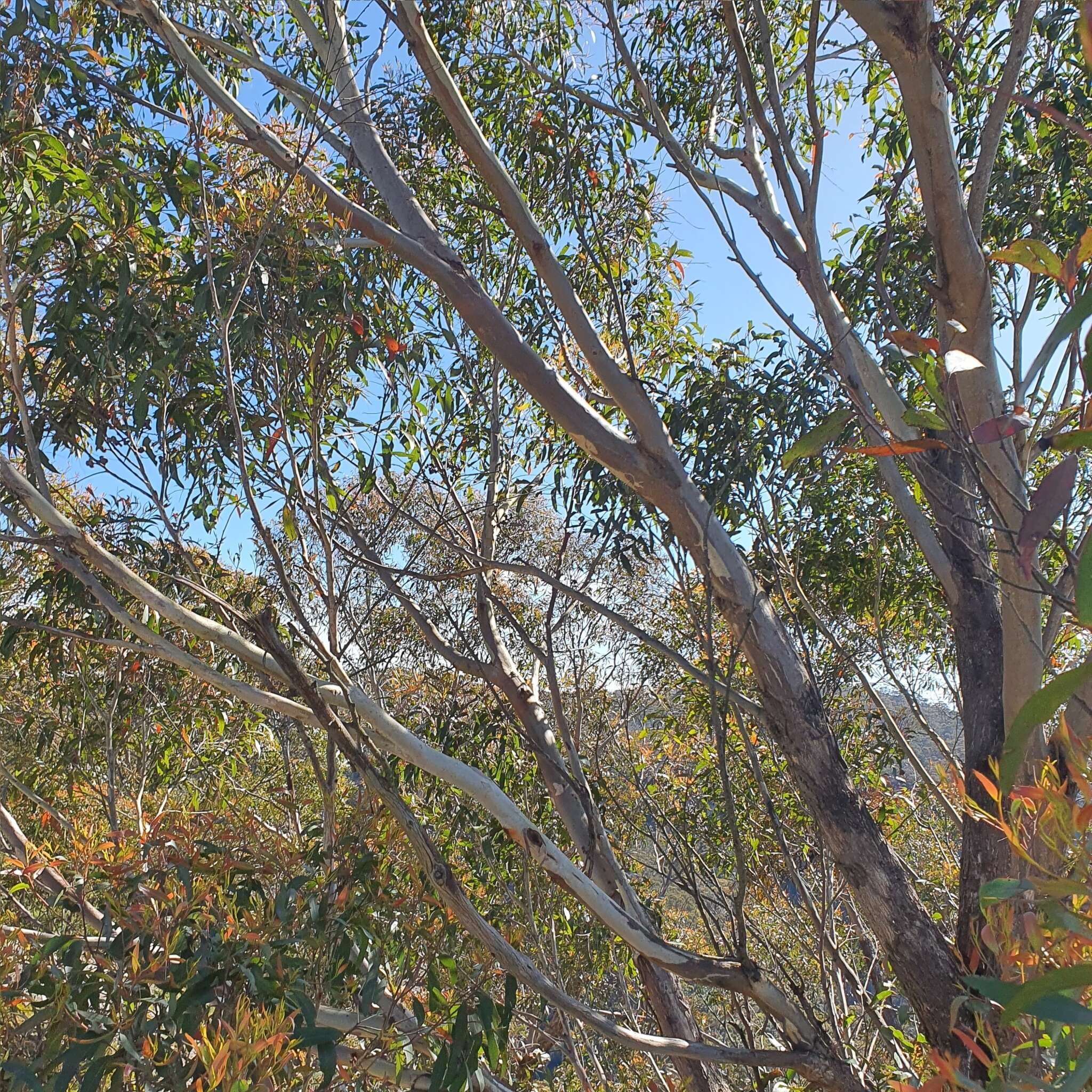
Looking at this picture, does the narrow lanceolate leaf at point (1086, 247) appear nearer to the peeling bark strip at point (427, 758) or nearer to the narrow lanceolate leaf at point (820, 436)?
the narrow lanceolate leaf at point (820, 436)

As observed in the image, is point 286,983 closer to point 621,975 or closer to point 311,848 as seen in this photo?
point 311,848

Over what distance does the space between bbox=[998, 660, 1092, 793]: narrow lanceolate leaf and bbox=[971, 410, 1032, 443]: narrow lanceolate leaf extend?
Result: 208 millimetres

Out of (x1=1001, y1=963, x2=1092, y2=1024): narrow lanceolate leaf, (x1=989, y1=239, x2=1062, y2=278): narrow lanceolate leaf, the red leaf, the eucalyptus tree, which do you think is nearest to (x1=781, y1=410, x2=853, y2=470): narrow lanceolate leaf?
the eucalyptus tree

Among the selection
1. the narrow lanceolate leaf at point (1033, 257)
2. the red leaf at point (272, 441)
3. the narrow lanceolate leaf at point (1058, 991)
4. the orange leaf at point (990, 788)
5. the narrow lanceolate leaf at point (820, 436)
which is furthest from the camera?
the red leaf at point (272, 441)

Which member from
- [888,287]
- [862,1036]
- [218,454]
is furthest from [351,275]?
[862,1036]

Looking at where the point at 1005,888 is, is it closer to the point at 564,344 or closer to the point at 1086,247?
the point at 1086,247

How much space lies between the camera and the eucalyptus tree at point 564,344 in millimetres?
1852

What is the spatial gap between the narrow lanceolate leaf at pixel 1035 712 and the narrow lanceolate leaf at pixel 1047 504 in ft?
0.33

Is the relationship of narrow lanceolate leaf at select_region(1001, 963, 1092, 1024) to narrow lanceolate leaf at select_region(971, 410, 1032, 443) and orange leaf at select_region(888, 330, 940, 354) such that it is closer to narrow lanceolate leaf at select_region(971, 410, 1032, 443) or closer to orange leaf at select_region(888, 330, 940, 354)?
narrow lanceolate leaf at select_region(971, 410, 1032, 443)

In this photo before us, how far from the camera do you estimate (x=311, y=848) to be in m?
1.88

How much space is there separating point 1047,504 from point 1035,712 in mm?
245

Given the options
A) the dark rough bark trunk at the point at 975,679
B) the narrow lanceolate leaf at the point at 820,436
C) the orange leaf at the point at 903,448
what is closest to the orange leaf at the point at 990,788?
the orange leaf at the point at 903,448

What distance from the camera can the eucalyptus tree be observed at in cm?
Answer: 185

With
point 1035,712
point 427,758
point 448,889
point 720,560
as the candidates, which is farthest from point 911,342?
point 720,560
